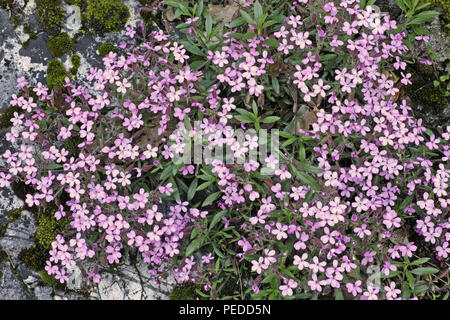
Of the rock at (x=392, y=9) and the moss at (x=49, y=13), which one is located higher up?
the moss at (x=49, y=13)

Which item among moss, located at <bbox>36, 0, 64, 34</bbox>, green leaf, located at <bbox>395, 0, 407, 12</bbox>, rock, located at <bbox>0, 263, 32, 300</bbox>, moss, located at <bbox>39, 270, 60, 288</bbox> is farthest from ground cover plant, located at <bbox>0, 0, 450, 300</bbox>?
moss, located at <bbox>36, 0, 64, 34</bbox>

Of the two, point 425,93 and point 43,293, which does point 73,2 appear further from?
point 425,93

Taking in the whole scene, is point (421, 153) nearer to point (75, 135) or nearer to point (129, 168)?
point (129, 168)

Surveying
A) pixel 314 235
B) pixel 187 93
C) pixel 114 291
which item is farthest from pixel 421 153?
pixel 114 291

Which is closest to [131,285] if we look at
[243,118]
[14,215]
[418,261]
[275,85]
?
[14,215]

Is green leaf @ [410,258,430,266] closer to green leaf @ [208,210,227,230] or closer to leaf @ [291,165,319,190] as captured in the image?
leaf @ [291,165,319,190]

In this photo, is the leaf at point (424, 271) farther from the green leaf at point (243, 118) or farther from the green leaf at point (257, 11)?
the green leaf at point (257, 11)

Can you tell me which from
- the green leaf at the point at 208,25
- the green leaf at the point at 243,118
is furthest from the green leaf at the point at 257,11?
the green leaf at the point at 243,118
